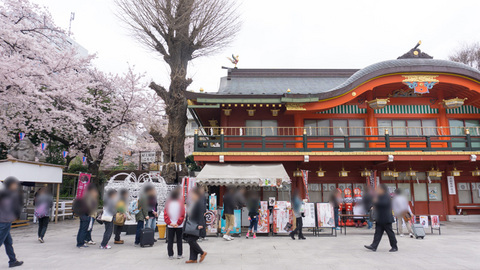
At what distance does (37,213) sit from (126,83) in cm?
1346

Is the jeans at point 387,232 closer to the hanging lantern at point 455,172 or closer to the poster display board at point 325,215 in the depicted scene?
the poster display board at point 325,215

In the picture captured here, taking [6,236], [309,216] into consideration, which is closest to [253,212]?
[309,216]

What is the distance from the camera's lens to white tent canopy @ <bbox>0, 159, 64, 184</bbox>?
40.4ft

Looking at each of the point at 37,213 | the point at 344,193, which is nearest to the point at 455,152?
the point at 344,193

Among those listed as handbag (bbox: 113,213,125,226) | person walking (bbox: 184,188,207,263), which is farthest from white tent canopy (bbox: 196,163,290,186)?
person walking (bbox: 184,188,207,263)

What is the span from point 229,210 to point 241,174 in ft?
9.42

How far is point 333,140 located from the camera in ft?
52.0

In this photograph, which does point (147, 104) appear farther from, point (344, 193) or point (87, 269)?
point (87, 269)

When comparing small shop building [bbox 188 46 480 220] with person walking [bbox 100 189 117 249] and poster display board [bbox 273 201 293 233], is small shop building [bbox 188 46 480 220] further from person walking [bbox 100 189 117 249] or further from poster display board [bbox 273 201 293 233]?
person walking [bbox 100 189 117 249]

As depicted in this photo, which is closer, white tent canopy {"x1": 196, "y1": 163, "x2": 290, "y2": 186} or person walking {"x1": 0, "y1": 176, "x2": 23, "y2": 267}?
person walking {"x1": 0, "y1": 176, "x2": 23, "y2": 267}

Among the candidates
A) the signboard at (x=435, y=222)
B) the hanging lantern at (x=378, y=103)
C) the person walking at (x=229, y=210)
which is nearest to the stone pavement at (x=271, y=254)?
the person walking at (x=229, y=210)

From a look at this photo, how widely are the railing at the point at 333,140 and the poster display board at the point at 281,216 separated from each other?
374cm

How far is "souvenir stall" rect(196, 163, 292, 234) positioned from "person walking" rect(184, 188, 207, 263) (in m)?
4.49

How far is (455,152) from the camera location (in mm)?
14695
